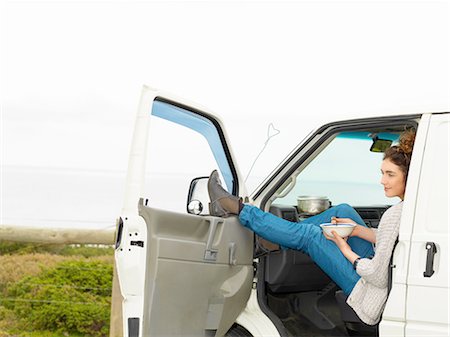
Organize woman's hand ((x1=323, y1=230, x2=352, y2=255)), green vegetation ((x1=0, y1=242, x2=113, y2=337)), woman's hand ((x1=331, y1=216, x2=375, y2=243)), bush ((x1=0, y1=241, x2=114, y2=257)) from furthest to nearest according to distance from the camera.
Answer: green vegetation ((x1=0, y1=242, x2=113, y2=337)), bush ((x1=0, y1=241, x2=114, y2=257)), woman's hand ((x1=331, y1=216, x2=375, y2=243)), woman's hand ((x1=323, y1=230, x2=352, y2=255))

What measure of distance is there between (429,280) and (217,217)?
1.24 meters

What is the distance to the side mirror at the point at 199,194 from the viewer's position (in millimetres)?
4245

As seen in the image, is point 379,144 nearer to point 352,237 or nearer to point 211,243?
point 352,237

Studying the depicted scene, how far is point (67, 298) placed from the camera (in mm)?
8383

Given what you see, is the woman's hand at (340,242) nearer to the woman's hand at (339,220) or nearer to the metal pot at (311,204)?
the woman's hand at (339,220)

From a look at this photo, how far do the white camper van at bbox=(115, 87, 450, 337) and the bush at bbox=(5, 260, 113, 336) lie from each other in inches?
153

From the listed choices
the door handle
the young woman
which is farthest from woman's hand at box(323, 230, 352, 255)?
the door handle

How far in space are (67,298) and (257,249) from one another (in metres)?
4.45

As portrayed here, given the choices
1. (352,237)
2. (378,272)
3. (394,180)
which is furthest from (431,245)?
(352,237)

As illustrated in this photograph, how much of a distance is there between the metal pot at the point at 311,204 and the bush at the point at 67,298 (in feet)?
13.2

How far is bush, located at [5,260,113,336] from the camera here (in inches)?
323

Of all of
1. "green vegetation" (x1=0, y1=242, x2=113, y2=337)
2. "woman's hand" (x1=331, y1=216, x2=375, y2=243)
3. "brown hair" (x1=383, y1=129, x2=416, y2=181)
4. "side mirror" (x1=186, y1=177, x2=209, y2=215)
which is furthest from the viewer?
"green vegetation" (x1=0, y1=242, x2=113, y2=337)

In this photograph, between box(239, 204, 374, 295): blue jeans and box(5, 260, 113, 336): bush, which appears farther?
box(5, 260, 113, 336): bush

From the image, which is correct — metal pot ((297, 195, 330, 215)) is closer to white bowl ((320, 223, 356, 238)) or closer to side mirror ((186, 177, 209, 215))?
white bowl ((320, 223, 356, 238))
